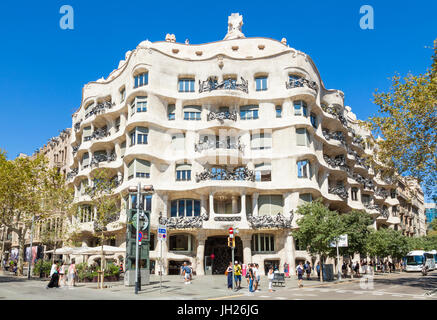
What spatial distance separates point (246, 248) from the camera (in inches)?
1519

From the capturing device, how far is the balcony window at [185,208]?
40.3 metres

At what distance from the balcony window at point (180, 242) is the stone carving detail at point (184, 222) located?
2.24 metres

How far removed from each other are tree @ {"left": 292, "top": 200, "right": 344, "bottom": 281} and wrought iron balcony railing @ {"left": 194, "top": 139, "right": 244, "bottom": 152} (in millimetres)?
9647

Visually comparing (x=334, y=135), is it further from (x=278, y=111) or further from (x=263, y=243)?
(x=263, y=243)

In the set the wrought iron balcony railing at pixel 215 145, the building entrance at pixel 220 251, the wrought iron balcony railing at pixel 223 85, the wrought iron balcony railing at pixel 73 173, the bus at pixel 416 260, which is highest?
the wrought iron balcony railing at pixel 223 85

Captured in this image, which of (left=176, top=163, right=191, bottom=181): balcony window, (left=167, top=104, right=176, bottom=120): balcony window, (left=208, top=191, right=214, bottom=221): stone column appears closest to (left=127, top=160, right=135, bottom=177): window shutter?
(left=176, top=163, right=191, bottom=181): balcony window

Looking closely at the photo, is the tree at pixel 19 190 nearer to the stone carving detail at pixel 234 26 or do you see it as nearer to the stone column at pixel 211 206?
the stone column at pixel 211 206

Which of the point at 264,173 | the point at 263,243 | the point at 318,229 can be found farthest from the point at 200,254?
the point at 318,229

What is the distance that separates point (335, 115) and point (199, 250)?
22898 millimetres

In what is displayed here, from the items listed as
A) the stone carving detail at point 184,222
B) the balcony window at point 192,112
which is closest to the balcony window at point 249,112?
the balcony window at point 192,112

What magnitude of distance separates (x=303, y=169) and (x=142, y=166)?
15.5 meters

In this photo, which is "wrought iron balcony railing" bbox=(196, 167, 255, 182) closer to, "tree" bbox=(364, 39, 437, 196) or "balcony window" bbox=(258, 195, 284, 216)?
"balcony window" bbox=(258, 195, 284, 216)

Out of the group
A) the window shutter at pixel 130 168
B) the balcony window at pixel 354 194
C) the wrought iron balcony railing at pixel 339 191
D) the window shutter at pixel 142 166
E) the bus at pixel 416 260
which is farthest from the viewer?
the bus at pixel 416 260

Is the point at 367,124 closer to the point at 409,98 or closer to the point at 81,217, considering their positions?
the point at 409,98
